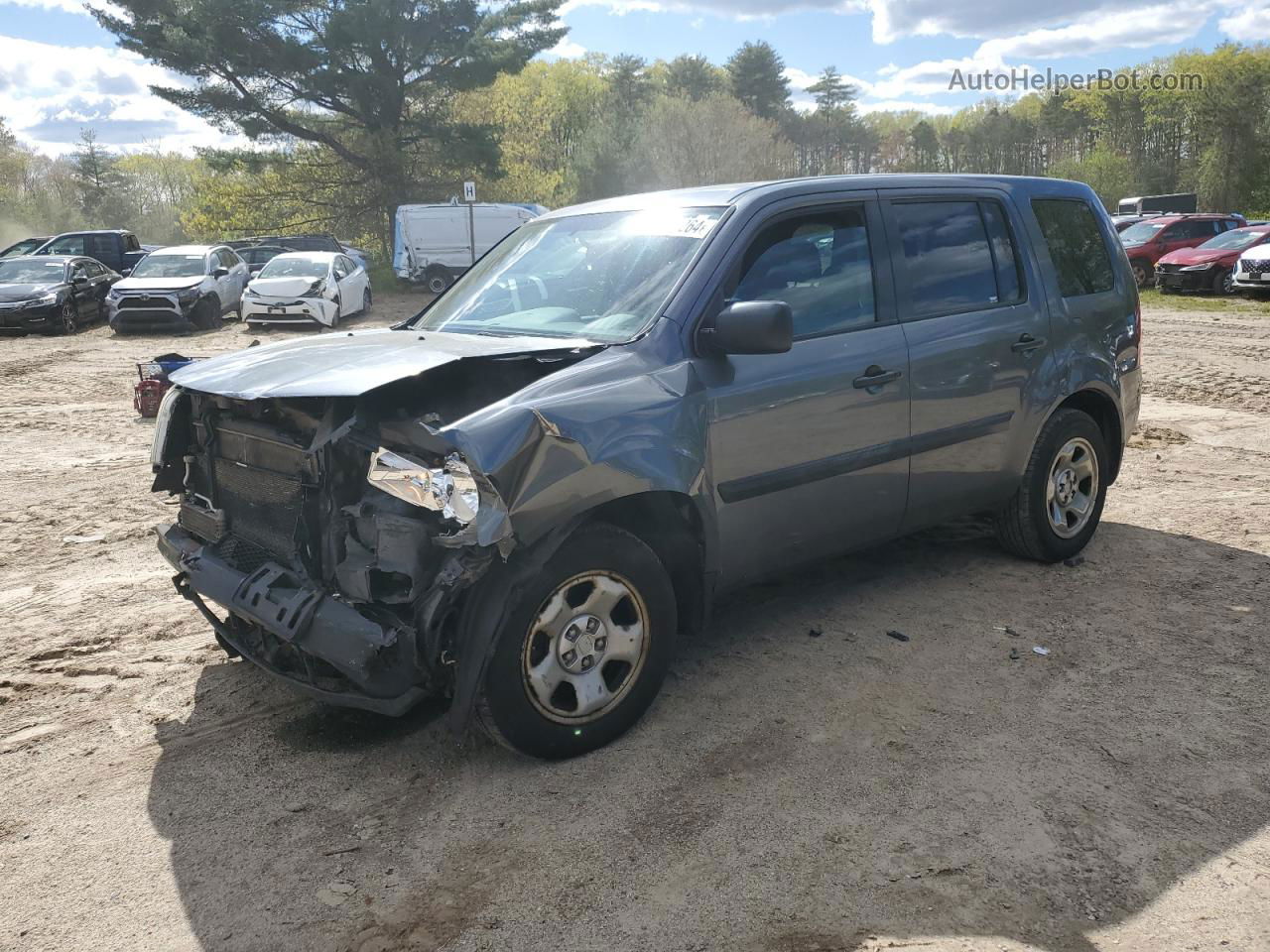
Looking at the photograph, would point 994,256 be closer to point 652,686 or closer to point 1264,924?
point 652,686

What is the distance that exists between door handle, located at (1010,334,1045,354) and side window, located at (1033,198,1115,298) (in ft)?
1.38

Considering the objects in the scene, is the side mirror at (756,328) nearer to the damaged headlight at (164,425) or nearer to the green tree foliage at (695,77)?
the damaged headlight at (164,425)

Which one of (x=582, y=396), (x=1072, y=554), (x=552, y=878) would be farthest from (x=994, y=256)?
(x=552, y=878)

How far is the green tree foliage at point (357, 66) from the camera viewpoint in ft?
106

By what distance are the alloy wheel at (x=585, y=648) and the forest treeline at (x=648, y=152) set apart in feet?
95.6

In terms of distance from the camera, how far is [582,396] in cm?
337

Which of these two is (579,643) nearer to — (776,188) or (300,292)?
(776,188)

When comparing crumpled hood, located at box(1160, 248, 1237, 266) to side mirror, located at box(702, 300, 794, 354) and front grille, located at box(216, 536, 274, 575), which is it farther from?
front grille, located at box(216, 536, 274, 575)

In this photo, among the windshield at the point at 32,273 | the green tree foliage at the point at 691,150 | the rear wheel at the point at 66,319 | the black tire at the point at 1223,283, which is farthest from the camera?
the green tree foliage at the point at 691,150

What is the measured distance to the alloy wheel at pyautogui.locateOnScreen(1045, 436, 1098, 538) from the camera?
17.6ft

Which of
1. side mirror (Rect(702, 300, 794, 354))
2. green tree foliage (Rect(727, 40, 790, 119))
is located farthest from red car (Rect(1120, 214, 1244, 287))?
green tree foliage (Rect(727, 40, 790, 119))

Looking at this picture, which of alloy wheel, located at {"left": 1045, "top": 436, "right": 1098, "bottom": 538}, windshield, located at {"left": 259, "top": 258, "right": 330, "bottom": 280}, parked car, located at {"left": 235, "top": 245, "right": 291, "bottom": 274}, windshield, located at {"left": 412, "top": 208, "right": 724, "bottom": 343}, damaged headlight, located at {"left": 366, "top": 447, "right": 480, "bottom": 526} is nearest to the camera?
damaged headlight, located at {"left": 366, "top": 447, "right": 480, "bottom": 526}

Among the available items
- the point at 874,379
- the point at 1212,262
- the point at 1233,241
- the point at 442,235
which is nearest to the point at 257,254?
the point at 442,235

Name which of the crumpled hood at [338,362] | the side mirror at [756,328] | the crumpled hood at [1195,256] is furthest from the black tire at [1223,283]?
the crumpled hood at [338,362]
